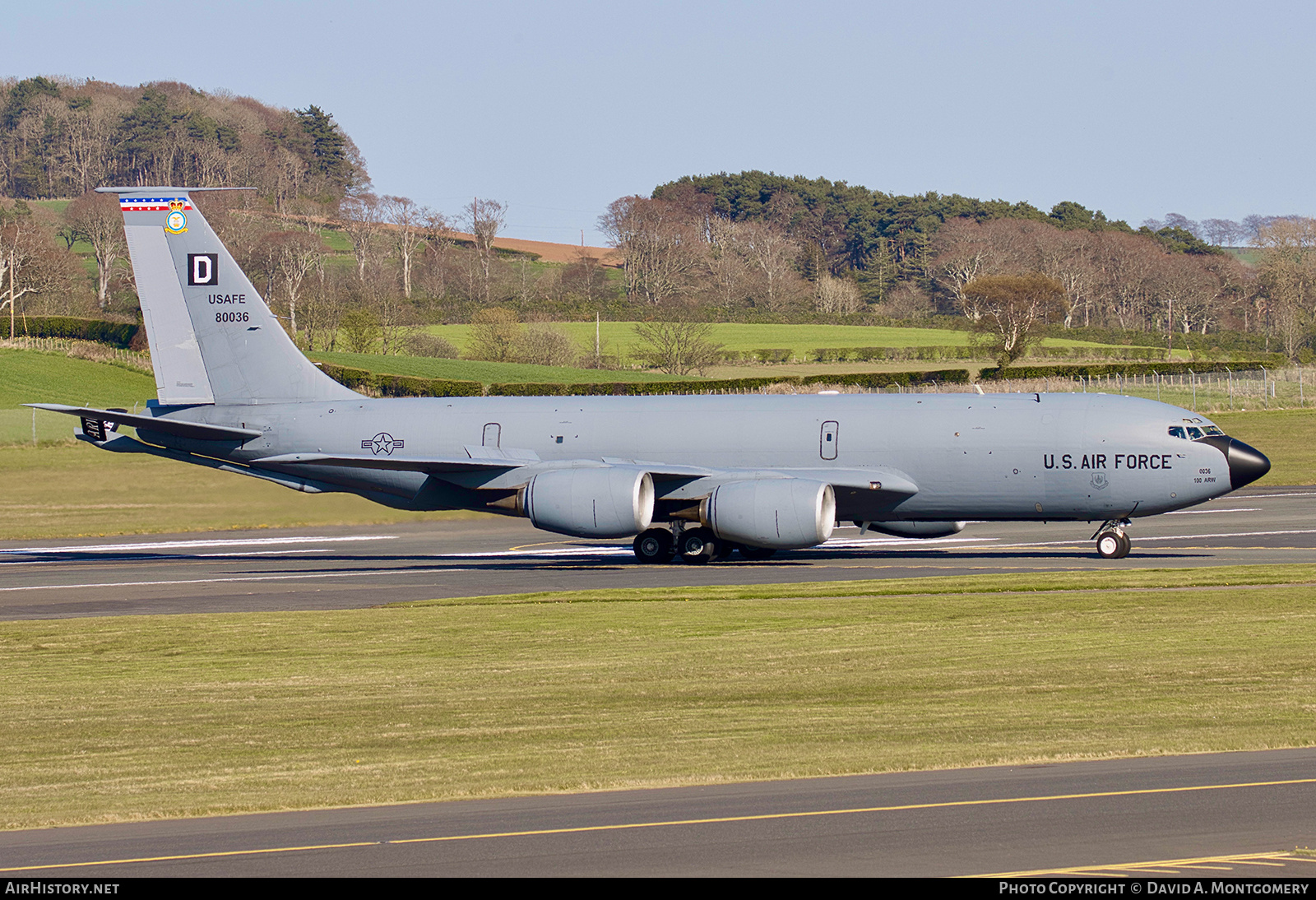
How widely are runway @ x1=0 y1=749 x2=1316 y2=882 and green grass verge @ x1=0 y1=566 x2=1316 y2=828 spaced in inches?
29.3

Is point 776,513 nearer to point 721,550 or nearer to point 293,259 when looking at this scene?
point 721,550

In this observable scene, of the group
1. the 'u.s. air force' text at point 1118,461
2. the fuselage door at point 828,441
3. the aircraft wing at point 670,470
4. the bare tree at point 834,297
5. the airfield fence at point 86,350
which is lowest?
the aircraft wing at point 670,470

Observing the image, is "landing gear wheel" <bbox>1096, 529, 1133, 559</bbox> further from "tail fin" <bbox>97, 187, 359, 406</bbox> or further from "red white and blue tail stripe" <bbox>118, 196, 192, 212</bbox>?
"red white and blue tail stripe" <bbox>118, 196, 192, 212</bbox>

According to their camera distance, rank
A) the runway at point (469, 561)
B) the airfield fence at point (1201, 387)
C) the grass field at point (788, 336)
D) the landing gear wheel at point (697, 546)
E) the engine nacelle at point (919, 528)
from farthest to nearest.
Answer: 1. the grass field at point (788, 336)
2. the airfield fence at point (1201, 387)
3. the engine nacelle at point (919, 528)
4. the landing gear wheel at point (697, 546)
5. the runway at point (469, 561)

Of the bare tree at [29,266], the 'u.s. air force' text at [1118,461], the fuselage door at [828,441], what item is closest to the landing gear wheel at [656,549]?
the fuselage door at [828,441]

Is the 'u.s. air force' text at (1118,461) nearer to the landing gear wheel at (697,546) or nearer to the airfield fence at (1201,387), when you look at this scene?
the landing gear wheel at (697,546)

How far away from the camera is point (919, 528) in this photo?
127ft

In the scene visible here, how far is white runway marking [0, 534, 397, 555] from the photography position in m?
43.5

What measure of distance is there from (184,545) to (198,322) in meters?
7.88

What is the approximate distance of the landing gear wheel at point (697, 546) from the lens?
37156 millimetres

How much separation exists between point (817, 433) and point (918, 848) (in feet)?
89.0

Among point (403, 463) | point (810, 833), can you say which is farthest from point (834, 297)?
point (810, 833)

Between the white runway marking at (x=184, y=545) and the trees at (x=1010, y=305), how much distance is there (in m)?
79.9
